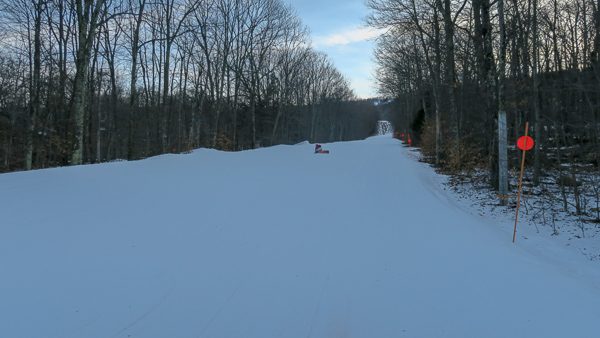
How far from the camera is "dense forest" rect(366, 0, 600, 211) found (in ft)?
24.5

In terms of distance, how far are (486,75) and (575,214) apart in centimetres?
429

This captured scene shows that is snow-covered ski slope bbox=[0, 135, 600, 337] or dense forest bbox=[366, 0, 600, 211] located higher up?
dense forest bbox=[366, 0, 600, 211]

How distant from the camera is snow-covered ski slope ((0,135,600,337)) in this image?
300 centimetres

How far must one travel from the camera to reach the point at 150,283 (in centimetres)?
366

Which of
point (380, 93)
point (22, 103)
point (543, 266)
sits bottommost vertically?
point (543, 266)

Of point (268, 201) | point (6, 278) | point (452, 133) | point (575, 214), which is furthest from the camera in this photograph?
point (452, 133)

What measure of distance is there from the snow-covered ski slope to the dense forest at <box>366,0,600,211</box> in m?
2.83

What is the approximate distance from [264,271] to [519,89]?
1209cm

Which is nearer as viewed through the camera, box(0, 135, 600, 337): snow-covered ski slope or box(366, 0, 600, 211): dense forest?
box(0, 135, 600, 337): snow-covered ski slope

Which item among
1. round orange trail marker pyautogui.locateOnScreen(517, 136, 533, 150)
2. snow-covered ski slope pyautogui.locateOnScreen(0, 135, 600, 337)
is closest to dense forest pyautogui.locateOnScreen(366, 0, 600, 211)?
round orange trail marker pyautogui.locateOnScreen(517, 136, 533, 150)

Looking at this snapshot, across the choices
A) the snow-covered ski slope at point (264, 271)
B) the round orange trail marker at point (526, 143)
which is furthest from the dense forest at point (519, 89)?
the snow-covered ski slope at point (264, 271)

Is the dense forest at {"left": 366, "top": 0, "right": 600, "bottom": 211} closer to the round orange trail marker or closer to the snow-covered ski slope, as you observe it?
the round orange trail marker

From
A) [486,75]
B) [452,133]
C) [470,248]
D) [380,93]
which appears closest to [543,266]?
[470,248]

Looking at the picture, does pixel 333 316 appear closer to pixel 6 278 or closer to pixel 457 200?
pixel 6 278
